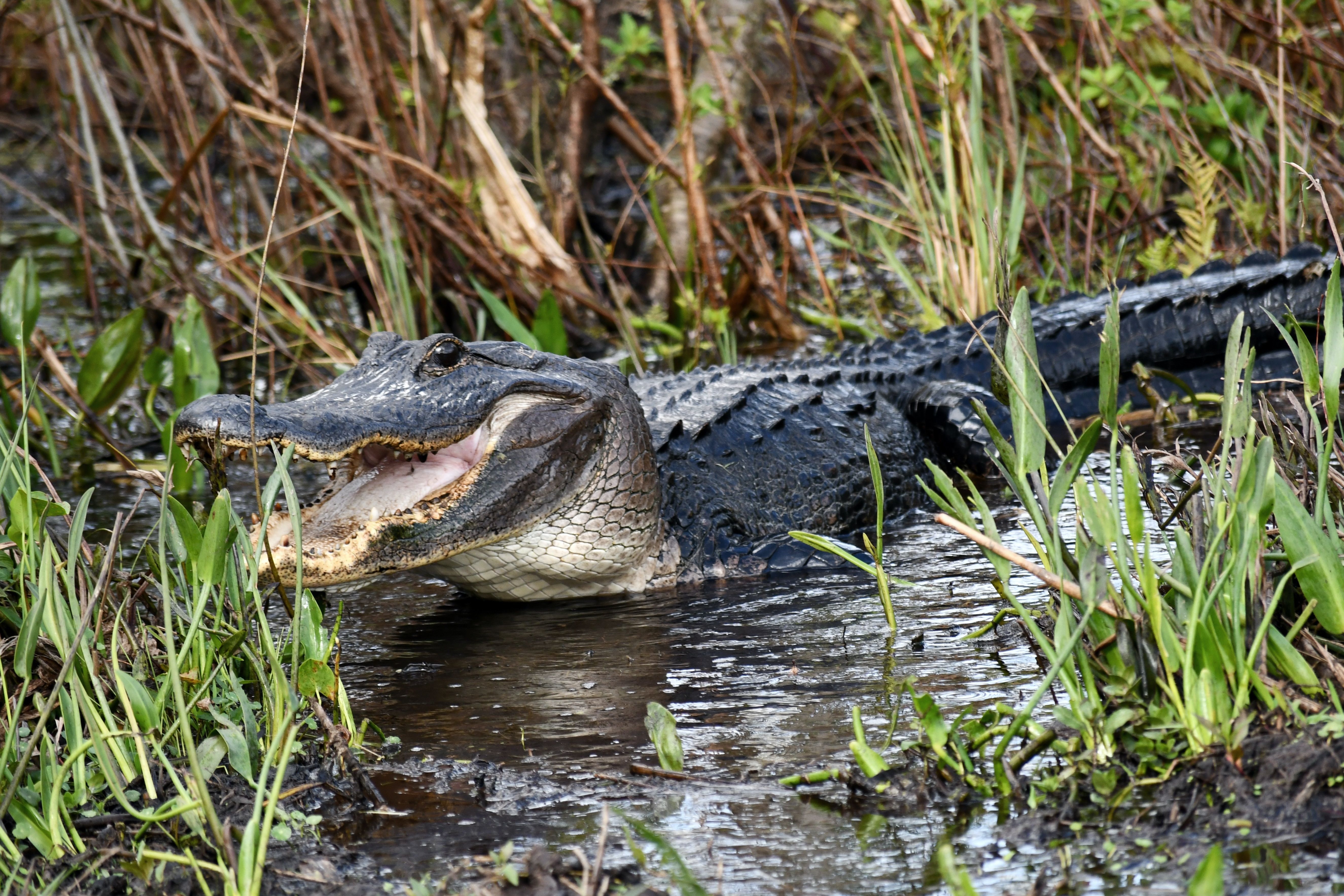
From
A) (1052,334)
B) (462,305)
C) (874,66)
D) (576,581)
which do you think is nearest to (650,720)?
(576,581)

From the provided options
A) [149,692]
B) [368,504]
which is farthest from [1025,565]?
[368,504]

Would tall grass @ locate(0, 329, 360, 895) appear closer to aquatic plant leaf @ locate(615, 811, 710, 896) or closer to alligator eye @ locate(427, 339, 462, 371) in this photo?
aquatic plant leaf @ locate(615, 811, 710, 896)

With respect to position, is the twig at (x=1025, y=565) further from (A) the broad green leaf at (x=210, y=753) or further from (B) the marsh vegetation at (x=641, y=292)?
(A) the broad green leaf at (x=210, y=753)

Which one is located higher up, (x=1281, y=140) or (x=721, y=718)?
(x=1281, y=140)

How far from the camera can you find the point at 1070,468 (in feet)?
7.43

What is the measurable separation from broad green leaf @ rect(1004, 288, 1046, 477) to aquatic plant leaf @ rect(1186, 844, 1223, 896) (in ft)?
2.80

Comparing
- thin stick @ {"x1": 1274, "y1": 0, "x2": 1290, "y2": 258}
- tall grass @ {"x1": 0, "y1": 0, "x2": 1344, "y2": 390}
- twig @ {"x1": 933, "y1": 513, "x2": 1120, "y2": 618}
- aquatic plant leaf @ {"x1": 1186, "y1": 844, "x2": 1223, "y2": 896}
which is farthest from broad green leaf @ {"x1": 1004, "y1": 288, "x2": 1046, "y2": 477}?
thin stick @ {"x1": 1274, "y1": 0, "x2": 1290, "y2": 258}

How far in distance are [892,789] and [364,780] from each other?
895 mm

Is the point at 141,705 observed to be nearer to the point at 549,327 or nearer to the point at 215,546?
the point at 215,546

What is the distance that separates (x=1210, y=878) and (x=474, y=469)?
2.38m

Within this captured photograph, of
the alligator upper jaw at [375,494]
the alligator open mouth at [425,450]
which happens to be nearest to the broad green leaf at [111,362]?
the alligator open mouth at [425,450]

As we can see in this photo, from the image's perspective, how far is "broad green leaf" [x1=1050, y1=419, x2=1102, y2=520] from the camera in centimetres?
225

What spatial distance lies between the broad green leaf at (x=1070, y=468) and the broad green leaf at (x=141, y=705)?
59.3 inches

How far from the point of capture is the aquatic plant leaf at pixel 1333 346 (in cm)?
237
